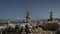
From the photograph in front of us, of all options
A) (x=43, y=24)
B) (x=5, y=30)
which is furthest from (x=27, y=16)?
(x=5, y=30)

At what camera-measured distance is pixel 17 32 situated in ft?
43.1

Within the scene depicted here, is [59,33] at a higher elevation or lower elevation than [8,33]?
higher

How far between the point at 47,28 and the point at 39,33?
8.00ft

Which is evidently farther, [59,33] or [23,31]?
[23,31]

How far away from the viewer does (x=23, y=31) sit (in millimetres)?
12844

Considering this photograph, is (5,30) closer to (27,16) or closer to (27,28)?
(27,28)

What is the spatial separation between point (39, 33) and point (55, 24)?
2.93 metres

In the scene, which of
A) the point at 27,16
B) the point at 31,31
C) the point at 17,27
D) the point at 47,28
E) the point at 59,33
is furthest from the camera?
the point at 27,16

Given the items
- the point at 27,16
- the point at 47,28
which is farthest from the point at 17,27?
the point at 27,16

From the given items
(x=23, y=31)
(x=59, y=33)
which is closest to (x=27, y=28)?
(x=23, y=31)

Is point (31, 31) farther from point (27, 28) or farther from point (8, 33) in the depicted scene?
point (8, 33)

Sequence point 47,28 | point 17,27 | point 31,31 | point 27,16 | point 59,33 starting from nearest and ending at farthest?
point 59,33
point 31,31
point 17,27
point 47,28
point 27,16

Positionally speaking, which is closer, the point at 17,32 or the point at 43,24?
the point at 17,32

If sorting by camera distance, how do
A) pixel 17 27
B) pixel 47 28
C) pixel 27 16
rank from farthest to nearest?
pixel 27 16 → pixel 47 28 → pixel 17 27
